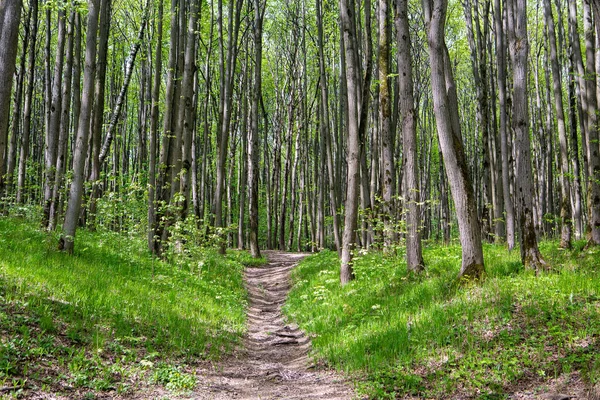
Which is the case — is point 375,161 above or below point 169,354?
above

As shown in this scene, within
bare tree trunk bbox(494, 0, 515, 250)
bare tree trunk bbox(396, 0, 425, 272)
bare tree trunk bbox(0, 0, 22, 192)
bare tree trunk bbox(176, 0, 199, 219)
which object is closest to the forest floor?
bare tree trunk bbox(396, 0, 425, 272)

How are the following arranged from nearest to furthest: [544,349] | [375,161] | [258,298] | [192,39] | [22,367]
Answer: [22,367] < [544,349] < [258,298] < [192,39] < [375,161]

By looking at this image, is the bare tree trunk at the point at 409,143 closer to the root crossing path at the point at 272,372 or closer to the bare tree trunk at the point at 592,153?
the root crossing path at the point at 272,372

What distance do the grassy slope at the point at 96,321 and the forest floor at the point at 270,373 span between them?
240 millimetres

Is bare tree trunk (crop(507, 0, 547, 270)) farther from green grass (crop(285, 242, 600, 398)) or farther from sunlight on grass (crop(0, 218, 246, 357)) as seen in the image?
sunlight on grass (crop(0, 218, 246, 357))

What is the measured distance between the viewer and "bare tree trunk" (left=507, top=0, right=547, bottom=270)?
6.76 metres

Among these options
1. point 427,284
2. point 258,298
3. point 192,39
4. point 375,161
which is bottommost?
point 258,298

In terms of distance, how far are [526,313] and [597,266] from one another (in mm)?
2480

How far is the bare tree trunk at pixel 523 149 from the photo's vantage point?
6.76 m

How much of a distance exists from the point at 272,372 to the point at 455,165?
13.8ft

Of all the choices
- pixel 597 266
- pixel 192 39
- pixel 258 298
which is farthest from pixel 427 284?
pixel 192 39

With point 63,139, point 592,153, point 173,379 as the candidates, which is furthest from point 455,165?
point 63,139

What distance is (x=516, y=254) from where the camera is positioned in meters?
8.60

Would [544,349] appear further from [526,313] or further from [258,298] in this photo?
[258,298]
